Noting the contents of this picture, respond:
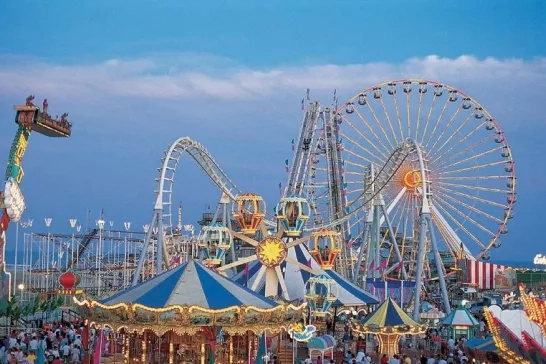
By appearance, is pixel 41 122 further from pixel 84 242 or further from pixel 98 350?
pixel 84 242

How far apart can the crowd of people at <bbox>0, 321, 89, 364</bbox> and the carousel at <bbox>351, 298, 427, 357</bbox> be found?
7.98 metres

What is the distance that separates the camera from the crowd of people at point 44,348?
2002cm

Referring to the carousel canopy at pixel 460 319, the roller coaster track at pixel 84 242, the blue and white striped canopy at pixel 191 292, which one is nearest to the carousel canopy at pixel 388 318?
the carousel canopy at pixel 460 319

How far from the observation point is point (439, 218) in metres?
46.6

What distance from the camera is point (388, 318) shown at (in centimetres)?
2573

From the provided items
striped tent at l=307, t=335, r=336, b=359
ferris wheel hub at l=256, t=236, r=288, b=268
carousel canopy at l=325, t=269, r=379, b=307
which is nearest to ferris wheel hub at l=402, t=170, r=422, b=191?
carousel canopy at l=325, t=269, r=379, b=307

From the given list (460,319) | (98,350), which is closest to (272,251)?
(460,319)

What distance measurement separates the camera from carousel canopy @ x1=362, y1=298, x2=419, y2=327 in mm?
25547

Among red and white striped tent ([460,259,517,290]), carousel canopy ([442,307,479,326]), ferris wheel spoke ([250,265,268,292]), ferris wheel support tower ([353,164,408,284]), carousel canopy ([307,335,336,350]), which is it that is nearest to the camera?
carousel canopy ([307,335,336,350])

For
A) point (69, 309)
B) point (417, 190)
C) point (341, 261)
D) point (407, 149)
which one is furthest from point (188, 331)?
point (417, 190)

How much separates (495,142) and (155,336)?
28863mm

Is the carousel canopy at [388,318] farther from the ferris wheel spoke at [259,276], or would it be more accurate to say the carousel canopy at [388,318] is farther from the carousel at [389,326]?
the ferris wheel spoke at [259,276]

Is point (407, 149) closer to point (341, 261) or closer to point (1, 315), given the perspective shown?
point (341, 261)

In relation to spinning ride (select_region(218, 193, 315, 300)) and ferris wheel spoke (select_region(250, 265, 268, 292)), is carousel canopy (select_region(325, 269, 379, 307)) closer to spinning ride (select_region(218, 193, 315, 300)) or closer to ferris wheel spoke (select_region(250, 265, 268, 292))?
spinning ride (select_region(218, 193, 315, 300))
